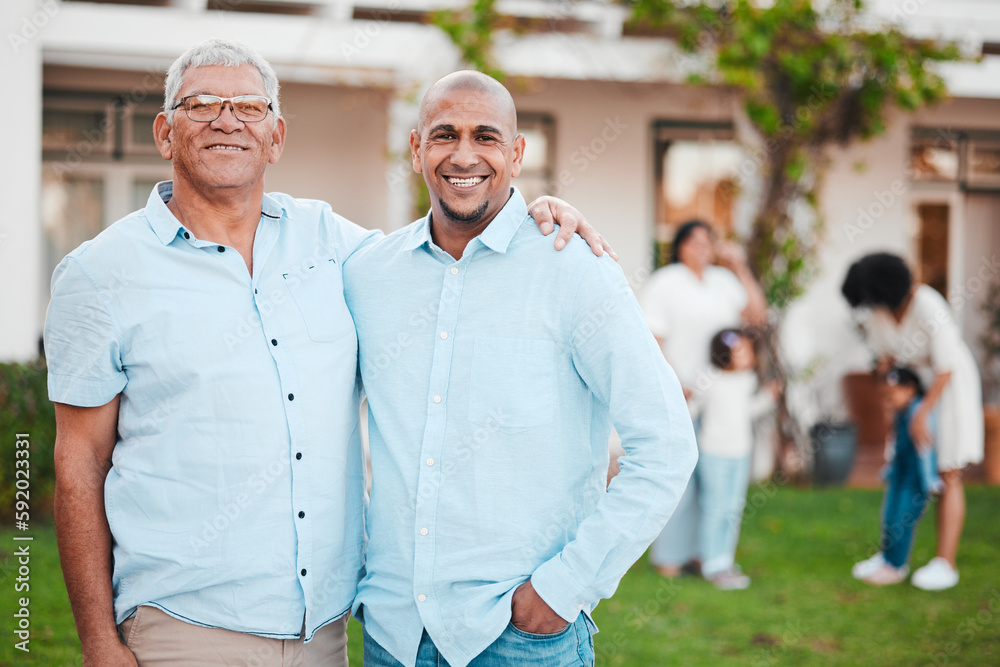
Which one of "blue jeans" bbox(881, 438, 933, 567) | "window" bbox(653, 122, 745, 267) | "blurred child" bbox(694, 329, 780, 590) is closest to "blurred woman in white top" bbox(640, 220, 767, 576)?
"blurred child" bbox(694, 329, 780, 590)

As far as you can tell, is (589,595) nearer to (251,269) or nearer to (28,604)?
(251,269)

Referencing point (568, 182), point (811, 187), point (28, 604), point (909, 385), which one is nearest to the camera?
point (28, 604)

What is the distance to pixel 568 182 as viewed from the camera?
9820 mm

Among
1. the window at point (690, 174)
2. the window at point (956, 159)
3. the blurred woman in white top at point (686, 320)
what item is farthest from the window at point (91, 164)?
the window at point (956, 159)

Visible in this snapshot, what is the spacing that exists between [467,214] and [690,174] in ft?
27.7

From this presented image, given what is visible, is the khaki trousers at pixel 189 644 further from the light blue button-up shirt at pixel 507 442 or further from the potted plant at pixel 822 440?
the potted plant at pixel 822 440

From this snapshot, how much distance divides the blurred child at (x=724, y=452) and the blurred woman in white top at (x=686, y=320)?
0.11 m

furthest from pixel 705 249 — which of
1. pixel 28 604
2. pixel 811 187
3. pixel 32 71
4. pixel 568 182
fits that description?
pixel 32 71

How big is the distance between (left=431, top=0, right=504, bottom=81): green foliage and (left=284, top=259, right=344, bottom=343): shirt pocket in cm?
570

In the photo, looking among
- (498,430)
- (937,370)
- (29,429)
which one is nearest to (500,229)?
(498,430)

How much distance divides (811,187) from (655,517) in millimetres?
7116

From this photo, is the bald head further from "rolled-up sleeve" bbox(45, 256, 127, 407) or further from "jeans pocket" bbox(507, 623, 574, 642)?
"jeans pocket" bbox(507, 623, 574, 642)

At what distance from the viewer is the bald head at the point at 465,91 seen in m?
2.26
